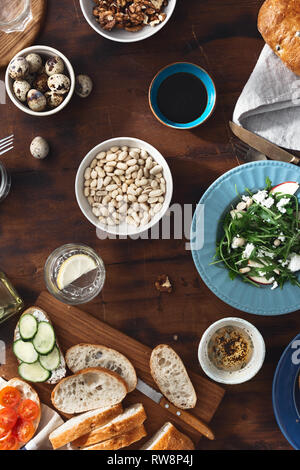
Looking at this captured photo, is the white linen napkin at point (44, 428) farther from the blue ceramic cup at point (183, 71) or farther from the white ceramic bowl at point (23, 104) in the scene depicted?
the blue ceramic cup at point (183, 71)

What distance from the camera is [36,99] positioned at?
145 cm

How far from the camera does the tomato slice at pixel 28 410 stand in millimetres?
1513

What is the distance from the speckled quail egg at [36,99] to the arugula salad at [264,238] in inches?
26.8

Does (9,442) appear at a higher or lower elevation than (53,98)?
lower

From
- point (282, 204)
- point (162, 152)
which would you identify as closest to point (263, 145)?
point (282, 204)

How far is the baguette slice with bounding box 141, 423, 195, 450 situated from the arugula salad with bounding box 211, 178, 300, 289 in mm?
538

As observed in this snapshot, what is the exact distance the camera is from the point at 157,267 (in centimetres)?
159

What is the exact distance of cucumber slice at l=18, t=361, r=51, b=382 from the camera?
5.00 feet

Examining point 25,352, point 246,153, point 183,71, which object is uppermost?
point 183,71

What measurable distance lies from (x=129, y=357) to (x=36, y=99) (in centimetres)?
88

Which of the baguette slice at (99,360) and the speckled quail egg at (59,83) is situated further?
the baguette slice at (99,360)

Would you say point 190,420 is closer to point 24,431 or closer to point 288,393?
point 288,393

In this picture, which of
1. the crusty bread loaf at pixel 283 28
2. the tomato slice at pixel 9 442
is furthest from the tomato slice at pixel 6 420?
the crusty bread loaf at pixel 283 28

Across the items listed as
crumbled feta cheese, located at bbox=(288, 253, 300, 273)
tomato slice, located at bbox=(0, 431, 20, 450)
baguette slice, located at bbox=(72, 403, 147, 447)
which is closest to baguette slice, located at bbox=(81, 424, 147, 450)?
baguette slice, located at bbox=(72, 403, 147, 447)
